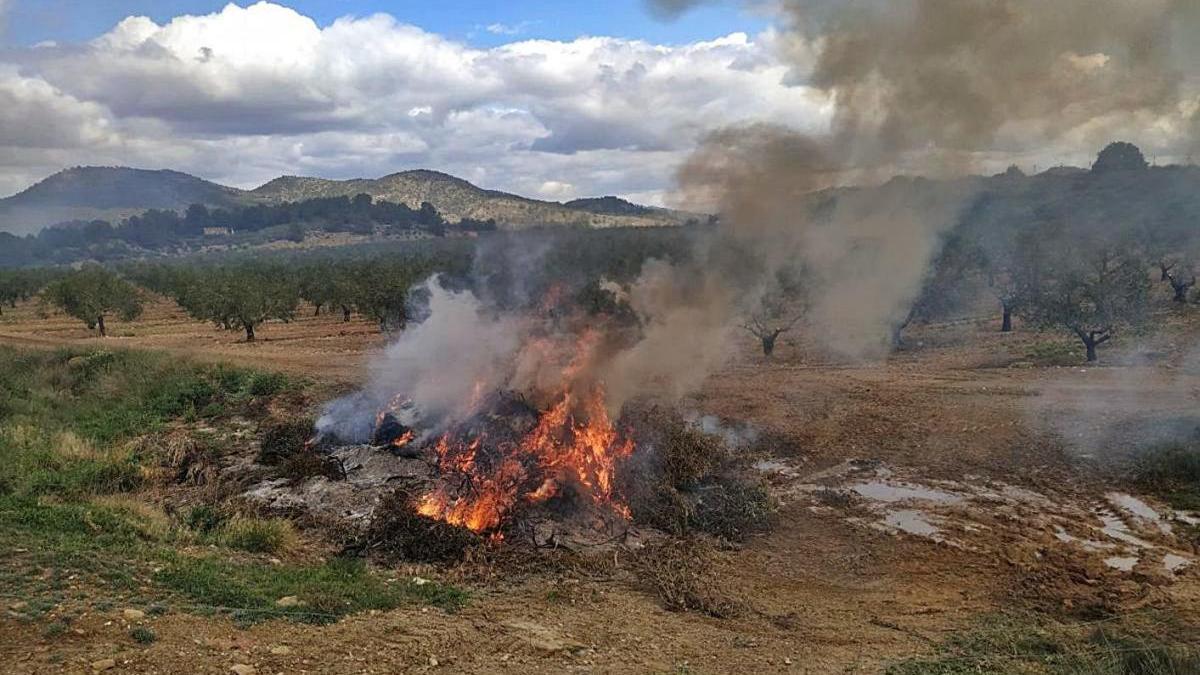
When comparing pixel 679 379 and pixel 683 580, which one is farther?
pixel 679 379

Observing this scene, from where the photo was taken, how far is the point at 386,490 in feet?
43.6

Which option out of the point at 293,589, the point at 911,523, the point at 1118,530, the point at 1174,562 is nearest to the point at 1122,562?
the point at 1174,562

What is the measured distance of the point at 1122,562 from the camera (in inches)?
430

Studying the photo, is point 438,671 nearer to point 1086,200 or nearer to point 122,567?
point 122,567

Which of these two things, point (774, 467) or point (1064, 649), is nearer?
point (1064, 649)

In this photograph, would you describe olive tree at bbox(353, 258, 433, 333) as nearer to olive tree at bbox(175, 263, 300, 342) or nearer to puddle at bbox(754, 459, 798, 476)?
olive tree at bbox(175, 263, 300, 342)

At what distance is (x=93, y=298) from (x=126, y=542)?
3527cm

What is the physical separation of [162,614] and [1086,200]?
56.2 m

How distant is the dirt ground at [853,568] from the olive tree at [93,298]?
2600 cm

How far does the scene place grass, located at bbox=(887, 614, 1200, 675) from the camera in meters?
7.80

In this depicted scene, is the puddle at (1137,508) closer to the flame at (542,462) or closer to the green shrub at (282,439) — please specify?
the flame at (542,462)

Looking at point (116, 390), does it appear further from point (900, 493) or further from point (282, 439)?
point (900, 493)

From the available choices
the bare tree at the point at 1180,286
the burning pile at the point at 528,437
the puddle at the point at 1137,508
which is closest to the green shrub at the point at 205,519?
the burning pile at the point at 528,437

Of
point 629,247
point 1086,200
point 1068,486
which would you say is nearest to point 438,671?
point 1068,486
